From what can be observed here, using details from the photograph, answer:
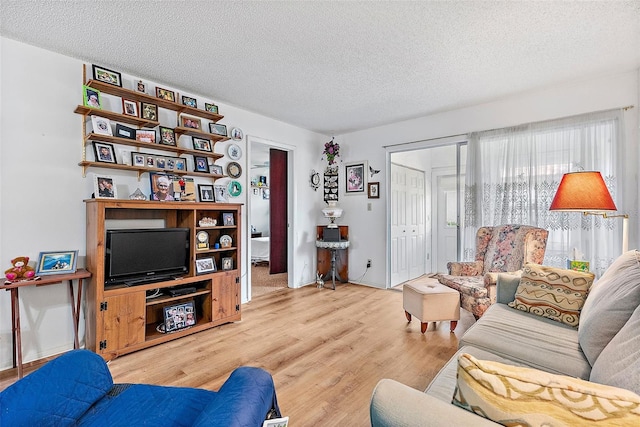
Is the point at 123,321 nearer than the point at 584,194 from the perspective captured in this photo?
No

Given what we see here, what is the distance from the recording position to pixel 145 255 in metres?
2.62

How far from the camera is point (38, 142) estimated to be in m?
2.33

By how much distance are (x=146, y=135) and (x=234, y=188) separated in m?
1.16

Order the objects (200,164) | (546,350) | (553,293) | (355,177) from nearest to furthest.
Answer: (546,350), (553,293), (200,164), (355,177)

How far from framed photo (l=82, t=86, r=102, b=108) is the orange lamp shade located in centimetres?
396

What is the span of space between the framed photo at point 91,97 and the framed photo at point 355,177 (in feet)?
11.3

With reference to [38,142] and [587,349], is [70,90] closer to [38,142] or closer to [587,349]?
[38,142]

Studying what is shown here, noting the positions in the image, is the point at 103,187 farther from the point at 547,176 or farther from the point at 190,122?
the point at 547,176

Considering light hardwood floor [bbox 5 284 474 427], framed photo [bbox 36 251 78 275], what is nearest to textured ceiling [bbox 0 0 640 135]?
framed photo [bbox 36 251 78 275]

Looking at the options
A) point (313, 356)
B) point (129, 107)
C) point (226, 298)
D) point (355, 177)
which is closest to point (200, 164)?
point (129, 107)

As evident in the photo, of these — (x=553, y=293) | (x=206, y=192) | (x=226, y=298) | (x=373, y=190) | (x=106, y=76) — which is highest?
(x=106, y=76)

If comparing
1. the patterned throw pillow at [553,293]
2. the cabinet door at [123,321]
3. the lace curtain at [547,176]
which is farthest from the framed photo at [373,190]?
the cabinet door at [123,321]

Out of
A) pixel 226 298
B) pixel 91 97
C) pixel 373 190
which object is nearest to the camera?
pixel 91 97

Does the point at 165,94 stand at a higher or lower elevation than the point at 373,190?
higher
